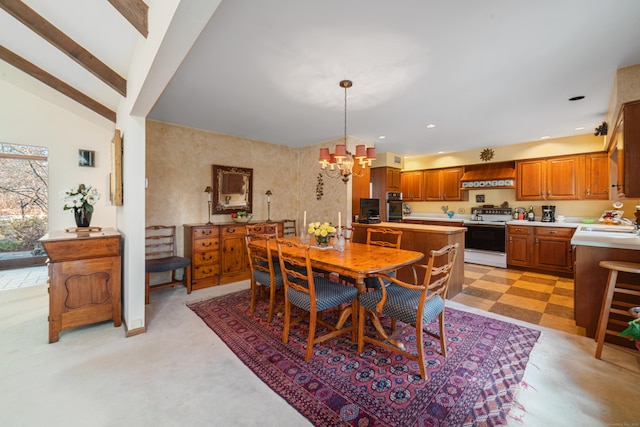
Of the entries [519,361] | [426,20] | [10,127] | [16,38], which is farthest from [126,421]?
[10,127]

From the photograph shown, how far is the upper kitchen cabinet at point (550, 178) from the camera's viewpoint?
4727mm

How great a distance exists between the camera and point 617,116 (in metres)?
2.65

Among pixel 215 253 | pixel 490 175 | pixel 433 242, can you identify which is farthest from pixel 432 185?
pixel 215 253

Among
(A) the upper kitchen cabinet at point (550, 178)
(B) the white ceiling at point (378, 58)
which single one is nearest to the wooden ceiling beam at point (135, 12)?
(B) the white ceiling at point (378, 58)

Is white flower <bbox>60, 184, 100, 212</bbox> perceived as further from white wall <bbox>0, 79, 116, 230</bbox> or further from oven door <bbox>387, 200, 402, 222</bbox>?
oven door <bbox>387, 200, 402, 222</bbox>

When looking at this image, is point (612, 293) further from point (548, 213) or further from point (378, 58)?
point (548, 213)

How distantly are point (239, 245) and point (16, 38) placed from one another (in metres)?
3.24

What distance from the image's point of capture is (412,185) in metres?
6.94

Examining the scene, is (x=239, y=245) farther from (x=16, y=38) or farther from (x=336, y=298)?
(x=16, y=38)

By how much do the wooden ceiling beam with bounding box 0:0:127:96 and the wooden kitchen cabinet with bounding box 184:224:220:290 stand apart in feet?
6.56

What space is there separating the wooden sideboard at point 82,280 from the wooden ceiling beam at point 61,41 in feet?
4.93

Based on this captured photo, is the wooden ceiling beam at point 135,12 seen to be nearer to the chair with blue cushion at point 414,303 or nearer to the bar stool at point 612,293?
the chair with blue cushion at point 414,303

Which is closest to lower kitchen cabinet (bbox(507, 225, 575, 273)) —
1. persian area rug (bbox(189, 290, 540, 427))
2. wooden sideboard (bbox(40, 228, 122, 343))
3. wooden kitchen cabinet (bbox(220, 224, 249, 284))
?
persian area rug (bbox(189, 290, 540, 427))

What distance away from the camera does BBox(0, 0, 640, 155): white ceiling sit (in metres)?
1.73
